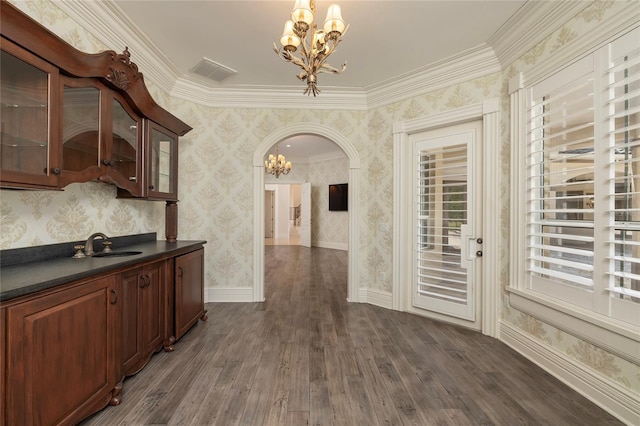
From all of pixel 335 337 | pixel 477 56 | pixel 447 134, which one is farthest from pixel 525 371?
pixel 477 56

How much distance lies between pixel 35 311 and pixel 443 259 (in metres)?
3.45

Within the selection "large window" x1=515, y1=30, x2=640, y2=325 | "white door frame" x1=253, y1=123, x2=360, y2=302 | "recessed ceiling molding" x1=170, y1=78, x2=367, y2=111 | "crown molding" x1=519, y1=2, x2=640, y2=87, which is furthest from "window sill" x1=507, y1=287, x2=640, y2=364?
"recessed ceiling molding" x1=170, y1=78, x2=367, y2=111

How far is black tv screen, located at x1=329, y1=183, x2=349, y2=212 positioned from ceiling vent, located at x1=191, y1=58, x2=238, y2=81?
5.65 metres

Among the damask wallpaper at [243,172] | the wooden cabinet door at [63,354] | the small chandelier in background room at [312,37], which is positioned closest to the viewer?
the wooden cabinet door at [63,354]

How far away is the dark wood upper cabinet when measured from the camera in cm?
146

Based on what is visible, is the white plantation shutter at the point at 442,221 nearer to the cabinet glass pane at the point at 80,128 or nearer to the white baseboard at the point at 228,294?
the white baseboard at the point at 228,294

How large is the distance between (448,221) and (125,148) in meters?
3.31

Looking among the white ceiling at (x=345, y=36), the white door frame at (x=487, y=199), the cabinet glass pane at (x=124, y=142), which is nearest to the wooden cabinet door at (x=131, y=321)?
the cabinet glass pane at (x=124, y=142)

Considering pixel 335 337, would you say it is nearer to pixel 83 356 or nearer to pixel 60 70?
pixel 83 356

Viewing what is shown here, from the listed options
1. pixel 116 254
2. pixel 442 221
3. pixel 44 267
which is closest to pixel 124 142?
pixel 116 254

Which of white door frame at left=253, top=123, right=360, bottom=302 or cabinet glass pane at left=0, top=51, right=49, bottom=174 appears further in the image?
white door frame at left=253, top=123, right=360, bottom=302

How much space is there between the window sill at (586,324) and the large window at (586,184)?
57mm

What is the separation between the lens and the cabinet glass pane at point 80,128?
69.4 inches

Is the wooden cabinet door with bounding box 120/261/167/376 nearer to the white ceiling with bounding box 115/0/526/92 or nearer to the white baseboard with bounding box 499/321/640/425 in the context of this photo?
the white ceiling with bounding box 115/0/526/92
